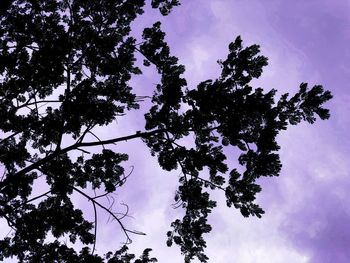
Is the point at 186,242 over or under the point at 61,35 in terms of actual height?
under

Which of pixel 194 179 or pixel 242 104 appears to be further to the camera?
pixel 194 179

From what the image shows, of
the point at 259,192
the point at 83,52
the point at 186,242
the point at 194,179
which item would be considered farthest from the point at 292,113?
the point at 83,52

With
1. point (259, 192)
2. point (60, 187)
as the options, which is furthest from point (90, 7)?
point (259, 192)

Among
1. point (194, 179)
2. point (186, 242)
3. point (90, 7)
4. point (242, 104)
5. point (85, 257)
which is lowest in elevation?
point (85, 257)

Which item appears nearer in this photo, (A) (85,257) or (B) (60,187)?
(A) (85,257)

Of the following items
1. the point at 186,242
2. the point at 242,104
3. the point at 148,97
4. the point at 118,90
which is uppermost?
the point at 118,90

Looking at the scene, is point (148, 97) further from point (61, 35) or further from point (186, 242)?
point (186, 242)

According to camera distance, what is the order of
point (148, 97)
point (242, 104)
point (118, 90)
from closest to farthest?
point (242, 104)
point (148, 97)
point (118, 90)

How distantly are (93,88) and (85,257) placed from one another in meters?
4.19

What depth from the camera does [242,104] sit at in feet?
23.9

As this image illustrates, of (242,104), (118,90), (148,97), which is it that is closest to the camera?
(242,104)

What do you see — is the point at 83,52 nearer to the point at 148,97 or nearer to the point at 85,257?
the point at 148,97

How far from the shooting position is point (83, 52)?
29.0 feet

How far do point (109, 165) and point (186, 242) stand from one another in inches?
111
